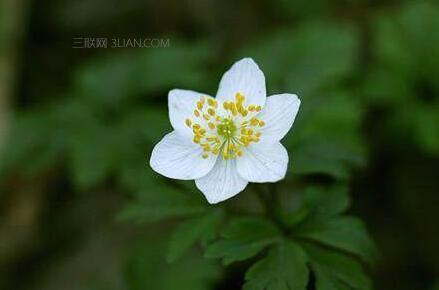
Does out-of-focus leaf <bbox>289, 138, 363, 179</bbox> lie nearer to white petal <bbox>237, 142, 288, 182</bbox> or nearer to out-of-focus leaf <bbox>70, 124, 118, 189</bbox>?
white petal <bbox>237, 142, 288, 182</bbox>

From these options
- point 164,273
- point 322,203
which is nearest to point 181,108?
point 322,203

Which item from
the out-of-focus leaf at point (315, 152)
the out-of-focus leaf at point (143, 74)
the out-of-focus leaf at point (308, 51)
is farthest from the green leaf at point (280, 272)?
the out-of-focus leaf at point (143, 74)

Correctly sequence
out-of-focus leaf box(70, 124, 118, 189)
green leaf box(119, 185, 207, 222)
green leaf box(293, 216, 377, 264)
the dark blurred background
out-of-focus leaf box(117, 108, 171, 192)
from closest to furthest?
green leaf box(293, 216, 377, 264) → green leaf box(119, 185, 207, 222) → out-of-focus leaf box(117, 108, 171, 192) → out-of-focus leaf box(70, 124, 118, 189) → the dark blurred background

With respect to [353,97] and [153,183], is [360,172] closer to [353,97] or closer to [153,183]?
[353,97]

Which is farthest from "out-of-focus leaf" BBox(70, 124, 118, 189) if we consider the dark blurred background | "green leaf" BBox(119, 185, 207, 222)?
"green leaf" BBox(119, 185, 207, 222)

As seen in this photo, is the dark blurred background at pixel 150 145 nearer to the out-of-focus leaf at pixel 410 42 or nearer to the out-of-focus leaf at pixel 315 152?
the out-of-focus leaf at pixel 410 42

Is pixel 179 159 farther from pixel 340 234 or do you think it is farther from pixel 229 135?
pixel 340 234

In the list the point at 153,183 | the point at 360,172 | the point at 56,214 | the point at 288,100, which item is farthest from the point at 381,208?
the point at 56,214
